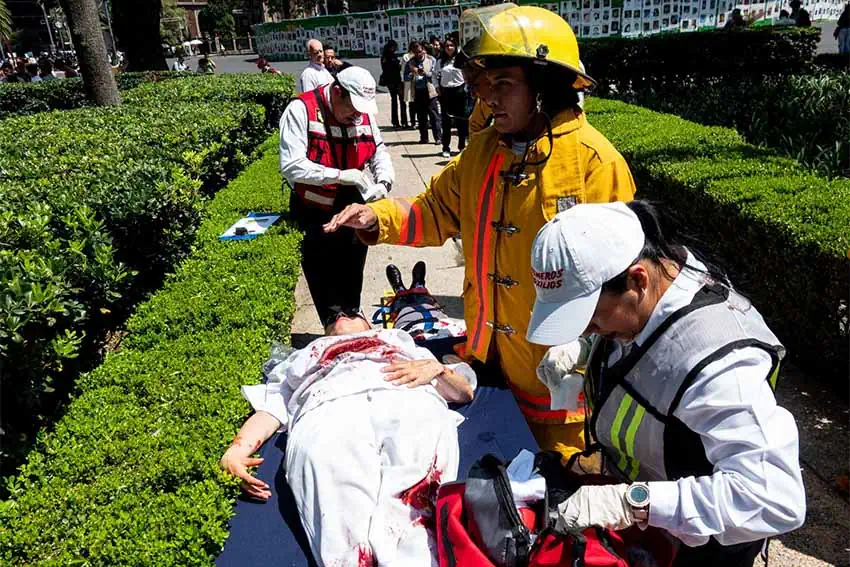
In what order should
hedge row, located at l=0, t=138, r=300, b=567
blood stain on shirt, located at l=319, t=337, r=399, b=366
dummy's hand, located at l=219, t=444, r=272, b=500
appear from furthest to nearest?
blood stain on shirt, located at l=319, t=337, r=399, b=366
dummy's hand, located at l=219, t=444, r=272, b=500
hedge row, located at l=0, t=138, r=300, b=567

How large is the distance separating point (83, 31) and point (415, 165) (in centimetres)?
534

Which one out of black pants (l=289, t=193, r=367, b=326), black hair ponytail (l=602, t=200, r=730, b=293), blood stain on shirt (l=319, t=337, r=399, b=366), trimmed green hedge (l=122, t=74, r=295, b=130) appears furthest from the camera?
trimmed green hedge (l=122, t=74, r=295, b=130)

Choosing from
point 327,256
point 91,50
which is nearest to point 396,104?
point 91,50

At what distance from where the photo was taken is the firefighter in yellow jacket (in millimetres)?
2363

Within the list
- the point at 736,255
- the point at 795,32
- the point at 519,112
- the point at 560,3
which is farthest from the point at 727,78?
the point at 519,112

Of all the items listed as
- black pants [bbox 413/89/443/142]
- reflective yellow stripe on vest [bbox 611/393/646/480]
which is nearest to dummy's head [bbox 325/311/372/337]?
reflective yellow stripe on vest [bbox 611/393/646/480]

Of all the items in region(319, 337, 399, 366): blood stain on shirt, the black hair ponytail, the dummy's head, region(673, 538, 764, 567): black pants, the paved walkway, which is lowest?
the paved walkway

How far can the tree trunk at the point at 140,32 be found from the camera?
1839 centimetres

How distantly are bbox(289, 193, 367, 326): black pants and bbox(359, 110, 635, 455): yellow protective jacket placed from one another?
1.74 meters

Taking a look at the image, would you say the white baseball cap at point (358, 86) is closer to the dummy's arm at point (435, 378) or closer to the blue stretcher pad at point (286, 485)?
the dummy's arm at point (435, 378)

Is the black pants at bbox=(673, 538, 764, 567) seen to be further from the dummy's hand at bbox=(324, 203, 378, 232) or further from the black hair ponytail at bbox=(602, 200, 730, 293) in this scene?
the dummy's hand at bbox=(324, 203, 378, 232)

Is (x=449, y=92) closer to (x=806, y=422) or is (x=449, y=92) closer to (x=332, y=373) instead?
(x=806, y=422)

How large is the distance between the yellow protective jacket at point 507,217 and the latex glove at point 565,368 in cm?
26

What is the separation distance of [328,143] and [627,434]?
3261 mm
